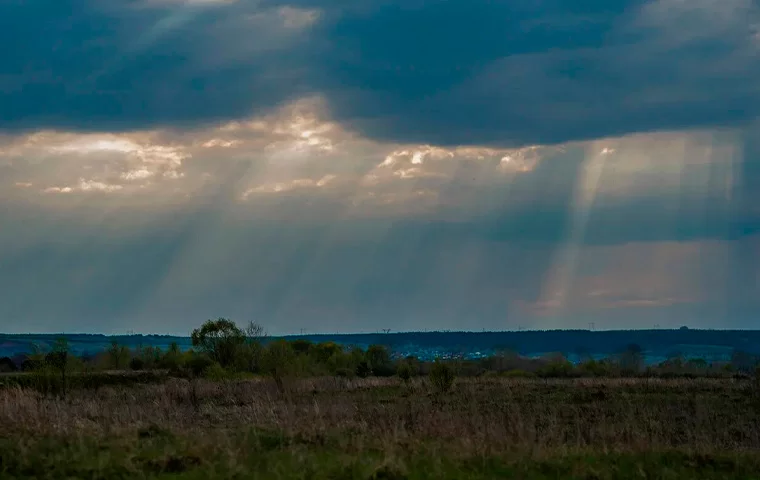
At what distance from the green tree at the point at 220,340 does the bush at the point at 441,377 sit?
3376 cm

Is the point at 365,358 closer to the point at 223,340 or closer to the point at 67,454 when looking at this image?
the point at 223,340

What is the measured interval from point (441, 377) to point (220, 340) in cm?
3693

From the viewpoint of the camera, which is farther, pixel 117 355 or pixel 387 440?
pixel 117 355

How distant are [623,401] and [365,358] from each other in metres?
55.8

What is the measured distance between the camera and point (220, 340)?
76.7 meters

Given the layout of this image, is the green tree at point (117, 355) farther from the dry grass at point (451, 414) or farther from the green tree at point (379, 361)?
the dry grass at point (451, 414)

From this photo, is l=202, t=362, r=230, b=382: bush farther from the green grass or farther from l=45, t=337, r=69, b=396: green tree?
the green grass

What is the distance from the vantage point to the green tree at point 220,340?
75562mm

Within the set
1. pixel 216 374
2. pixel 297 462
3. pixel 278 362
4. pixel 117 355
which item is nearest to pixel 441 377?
pixel 278 362

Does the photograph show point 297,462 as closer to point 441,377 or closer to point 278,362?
point 441,377

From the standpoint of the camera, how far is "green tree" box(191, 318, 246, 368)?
75.6m

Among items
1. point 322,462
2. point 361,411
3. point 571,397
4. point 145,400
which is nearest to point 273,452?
point 322,462

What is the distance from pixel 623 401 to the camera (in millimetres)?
38000

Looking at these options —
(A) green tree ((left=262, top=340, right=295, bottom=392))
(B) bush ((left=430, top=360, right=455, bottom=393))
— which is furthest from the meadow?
(A) green tree ((left=262, top=340, right=295, bottom=392))
